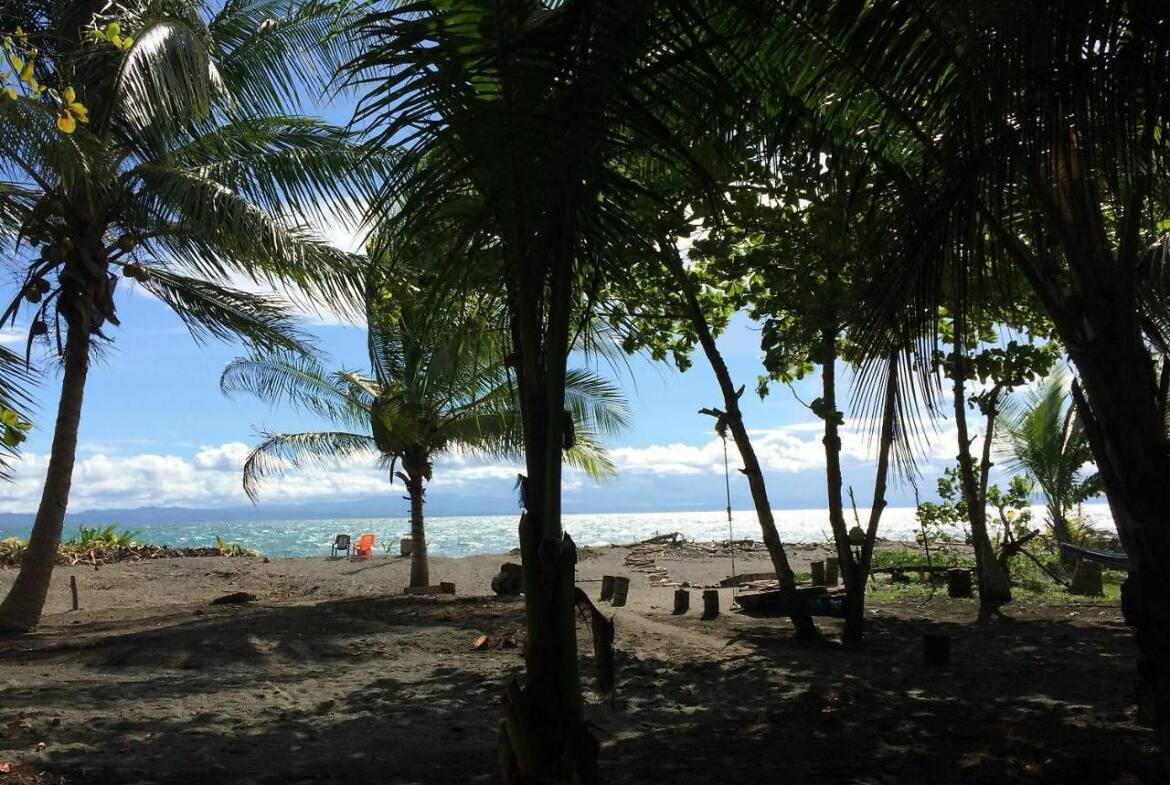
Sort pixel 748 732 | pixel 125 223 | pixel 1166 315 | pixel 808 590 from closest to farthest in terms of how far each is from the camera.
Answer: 1. pixel 748 732
2. pixel 1166 315
3. pixel 808 590
4. pixel 125 223

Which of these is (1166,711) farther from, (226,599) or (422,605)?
A: (226,599)

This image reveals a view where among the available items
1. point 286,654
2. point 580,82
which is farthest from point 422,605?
point 580,82

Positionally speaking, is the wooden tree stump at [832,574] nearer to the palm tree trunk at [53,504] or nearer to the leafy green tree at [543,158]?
the palm tree trunk at [53,504]

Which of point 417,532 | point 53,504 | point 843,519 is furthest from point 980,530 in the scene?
point 53,504

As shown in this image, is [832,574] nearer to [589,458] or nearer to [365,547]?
[589,458]

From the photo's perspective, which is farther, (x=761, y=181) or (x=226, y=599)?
(x=226, y=599)

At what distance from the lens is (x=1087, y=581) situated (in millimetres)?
13383

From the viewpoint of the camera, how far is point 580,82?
10.2 ft

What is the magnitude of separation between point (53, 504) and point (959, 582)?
11509 mm

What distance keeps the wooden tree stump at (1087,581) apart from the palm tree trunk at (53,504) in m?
13.6

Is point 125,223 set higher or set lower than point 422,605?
higher

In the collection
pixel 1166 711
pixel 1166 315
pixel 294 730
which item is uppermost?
pixel 1166 315

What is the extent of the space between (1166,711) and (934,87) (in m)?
3.08

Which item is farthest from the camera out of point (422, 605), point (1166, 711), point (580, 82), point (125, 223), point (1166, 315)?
point (422, 605)
